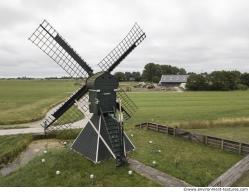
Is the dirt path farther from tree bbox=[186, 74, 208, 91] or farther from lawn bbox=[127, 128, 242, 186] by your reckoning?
tree bbox=[186, 74, 208, 91]

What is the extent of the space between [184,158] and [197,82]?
7622 cm

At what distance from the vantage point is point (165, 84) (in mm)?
127750

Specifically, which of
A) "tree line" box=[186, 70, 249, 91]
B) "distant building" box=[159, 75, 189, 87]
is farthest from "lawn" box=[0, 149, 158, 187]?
"distant building" box=[159, 75, 189, 87]

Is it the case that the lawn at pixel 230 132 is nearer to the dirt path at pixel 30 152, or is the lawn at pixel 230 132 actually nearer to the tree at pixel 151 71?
the dirt path at pixel 30 152

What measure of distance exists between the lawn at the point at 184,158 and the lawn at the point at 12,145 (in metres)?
8.21

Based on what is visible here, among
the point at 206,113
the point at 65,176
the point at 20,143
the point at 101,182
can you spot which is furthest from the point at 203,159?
the point at 206,113

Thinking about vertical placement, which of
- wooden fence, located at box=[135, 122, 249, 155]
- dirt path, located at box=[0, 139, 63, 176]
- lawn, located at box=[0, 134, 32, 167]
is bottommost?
dirt path, located at box=[0, 139, 63, 176]

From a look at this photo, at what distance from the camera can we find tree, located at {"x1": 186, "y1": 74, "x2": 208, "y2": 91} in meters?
93.1

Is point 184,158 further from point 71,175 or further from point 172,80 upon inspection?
point 172,80

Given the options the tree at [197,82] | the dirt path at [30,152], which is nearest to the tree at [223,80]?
the tree at [197,82]

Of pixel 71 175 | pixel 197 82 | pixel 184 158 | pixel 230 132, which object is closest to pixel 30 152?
pixel 71 175

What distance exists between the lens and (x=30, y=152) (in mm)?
22875

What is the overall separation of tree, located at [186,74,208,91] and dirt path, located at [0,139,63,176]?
7255cm

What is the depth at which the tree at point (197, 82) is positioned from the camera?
9312cm
